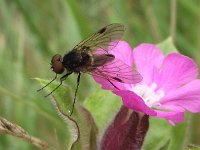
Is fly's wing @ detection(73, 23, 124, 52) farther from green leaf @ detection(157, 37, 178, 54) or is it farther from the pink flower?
green leaf @ detection(157, 37, 178, 54)

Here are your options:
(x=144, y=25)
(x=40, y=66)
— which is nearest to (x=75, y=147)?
(x=40, y=66)

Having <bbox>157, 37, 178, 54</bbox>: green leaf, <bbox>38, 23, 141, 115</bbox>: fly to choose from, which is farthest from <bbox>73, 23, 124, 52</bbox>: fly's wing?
<bbox>157, 37, 178, 54</bbox>: green leaf

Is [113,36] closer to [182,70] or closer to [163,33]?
[182,70]

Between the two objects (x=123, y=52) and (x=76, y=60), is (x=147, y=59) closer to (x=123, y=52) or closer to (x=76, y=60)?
(x=123, y=52)

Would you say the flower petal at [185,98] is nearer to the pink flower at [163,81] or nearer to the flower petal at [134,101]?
the pink flower at [163,81]

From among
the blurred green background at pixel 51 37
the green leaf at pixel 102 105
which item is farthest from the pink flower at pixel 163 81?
the blurred green background at pixel 51 37

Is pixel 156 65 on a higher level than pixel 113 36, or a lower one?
lower
